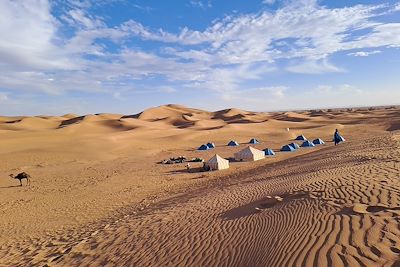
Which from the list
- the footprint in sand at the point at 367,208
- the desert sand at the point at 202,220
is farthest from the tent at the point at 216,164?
the footprint in sand at the point at 367,208

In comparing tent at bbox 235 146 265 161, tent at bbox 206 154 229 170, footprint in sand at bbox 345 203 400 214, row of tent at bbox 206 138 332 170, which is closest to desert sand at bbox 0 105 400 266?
footprint in sand at bbox 345 203 400 214

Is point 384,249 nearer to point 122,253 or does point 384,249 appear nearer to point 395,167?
point 122,253

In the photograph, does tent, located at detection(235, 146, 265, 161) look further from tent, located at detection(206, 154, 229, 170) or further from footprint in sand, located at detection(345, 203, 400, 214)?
footprint in sand, located at detection(345, 203, 400, 214)

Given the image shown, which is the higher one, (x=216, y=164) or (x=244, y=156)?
(x=216, y=164)

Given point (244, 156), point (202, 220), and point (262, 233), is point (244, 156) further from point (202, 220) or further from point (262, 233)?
point (262, 233)

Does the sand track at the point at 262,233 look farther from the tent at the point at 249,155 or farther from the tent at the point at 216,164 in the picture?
→ the tent at the point at 249,155

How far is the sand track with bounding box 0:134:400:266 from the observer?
252 inches

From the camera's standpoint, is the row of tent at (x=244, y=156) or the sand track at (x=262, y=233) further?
the row of tent at (x=244, y=156)

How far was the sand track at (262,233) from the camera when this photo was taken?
6402 millimetres

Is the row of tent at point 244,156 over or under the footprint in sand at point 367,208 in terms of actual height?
under

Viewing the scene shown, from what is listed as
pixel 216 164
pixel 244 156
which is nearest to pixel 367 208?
pixel 216 164

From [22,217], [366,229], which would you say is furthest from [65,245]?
[366,229]

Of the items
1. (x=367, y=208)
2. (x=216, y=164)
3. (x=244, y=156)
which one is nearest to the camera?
(x=367, y=208)

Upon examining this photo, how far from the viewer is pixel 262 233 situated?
26.4 ft
